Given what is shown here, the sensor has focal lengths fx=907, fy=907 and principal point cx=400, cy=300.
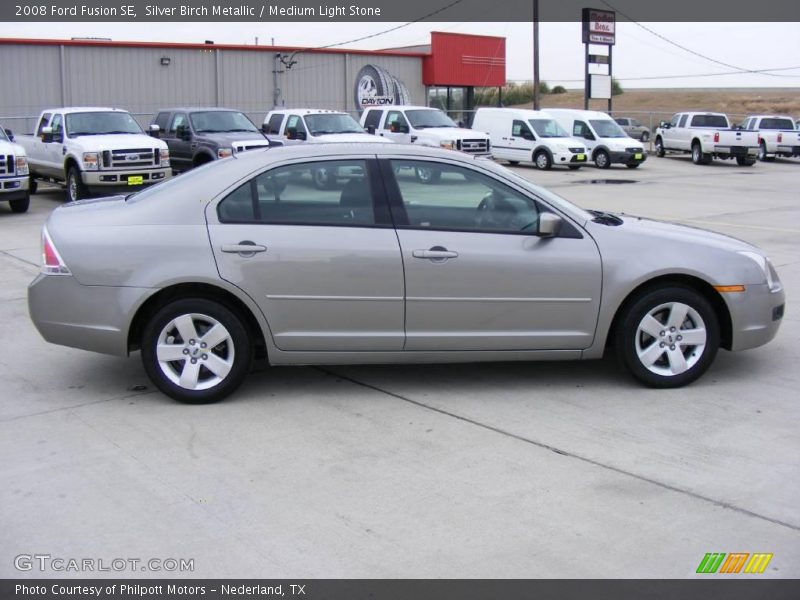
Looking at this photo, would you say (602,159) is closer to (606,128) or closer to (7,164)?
(606,128)

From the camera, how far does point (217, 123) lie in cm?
2097

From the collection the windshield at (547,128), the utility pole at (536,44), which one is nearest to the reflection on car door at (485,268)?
the windshield at (547,128)

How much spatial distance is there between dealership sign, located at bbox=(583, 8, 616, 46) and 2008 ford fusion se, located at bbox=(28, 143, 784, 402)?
36.5 metres

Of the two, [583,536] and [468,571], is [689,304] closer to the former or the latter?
[583,536]

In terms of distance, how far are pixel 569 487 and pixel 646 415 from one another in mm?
1302

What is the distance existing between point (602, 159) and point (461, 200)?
2643 centimetres

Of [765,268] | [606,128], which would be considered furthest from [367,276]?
[606,128]

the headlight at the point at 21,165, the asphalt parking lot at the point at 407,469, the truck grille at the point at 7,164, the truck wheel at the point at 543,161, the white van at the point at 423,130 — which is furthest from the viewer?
the truck wheel at the point at 543,161

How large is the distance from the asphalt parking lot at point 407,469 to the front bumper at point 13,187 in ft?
31.5

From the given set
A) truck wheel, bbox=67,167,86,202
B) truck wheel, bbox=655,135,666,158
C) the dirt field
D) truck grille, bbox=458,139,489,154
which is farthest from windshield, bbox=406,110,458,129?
the dirt field

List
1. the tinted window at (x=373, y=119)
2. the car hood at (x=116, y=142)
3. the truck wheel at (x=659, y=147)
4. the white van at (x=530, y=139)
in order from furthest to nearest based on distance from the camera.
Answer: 1. the truck wheel at (x=659, y=147)
2. the white van at (x=530, y=139)
3. the tinted window at (x=373, y=119)
4. the car hood at (x=116, y=142)

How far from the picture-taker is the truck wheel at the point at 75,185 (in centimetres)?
1747

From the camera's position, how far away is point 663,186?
24359 mm

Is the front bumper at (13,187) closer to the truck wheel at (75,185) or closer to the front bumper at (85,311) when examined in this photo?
the truck wheel at (75,185)
